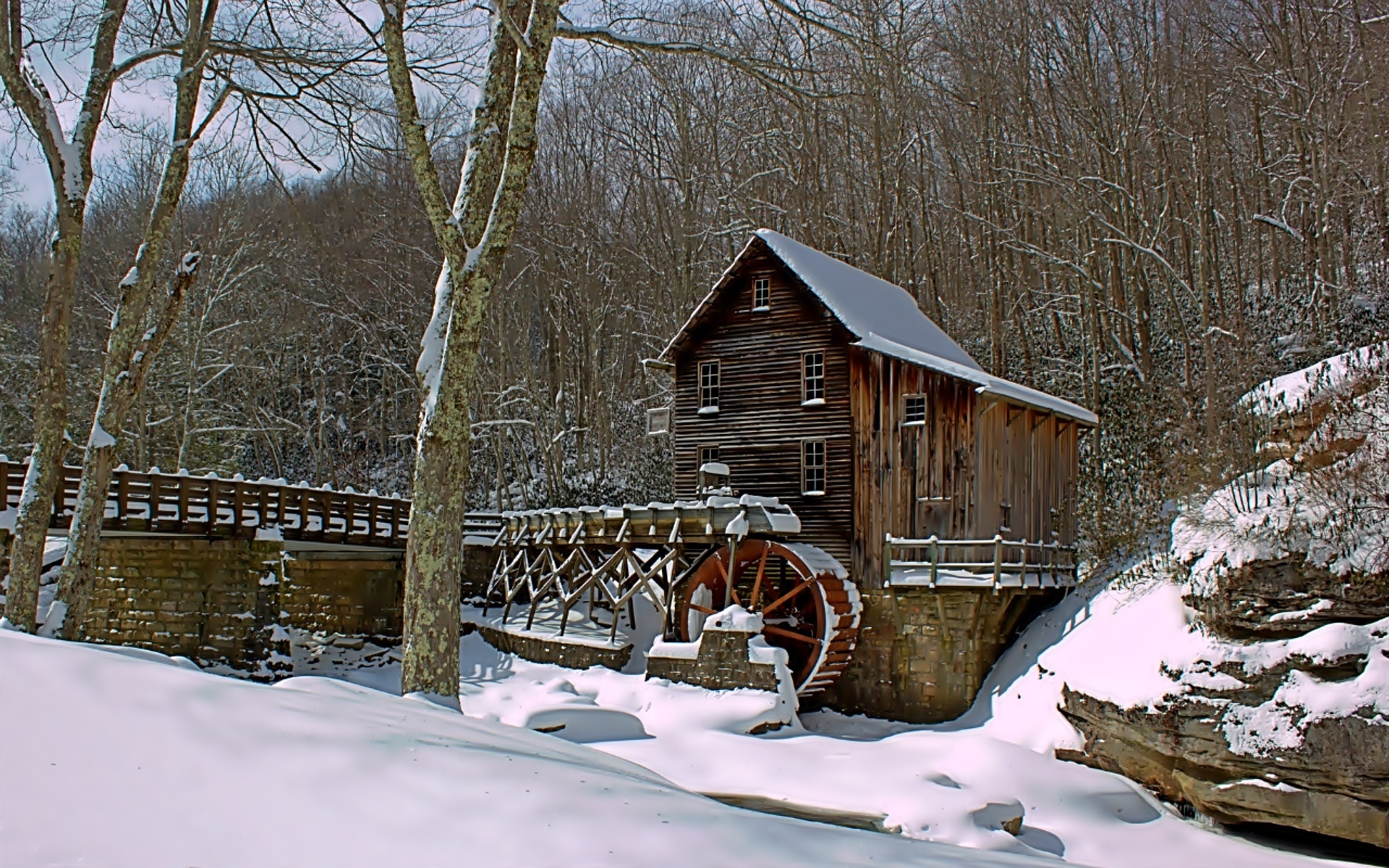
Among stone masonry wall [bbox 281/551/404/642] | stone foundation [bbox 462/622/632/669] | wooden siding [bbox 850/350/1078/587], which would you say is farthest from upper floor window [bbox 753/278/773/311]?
stone masonry wall [bbox 281/551/404/642]

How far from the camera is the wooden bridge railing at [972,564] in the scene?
664 inches

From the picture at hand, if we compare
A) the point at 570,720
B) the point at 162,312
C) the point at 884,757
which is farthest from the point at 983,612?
the point at 162,312

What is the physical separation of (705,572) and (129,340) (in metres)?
10.9

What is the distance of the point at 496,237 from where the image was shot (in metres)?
8.40

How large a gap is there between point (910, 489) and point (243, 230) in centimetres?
2435

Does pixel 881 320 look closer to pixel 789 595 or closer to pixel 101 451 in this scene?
pixel 789 595

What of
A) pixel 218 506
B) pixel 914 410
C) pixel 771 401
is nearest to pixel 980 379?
pixel 914 410

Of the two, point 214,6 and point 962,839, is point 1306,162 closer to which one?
point 962,839

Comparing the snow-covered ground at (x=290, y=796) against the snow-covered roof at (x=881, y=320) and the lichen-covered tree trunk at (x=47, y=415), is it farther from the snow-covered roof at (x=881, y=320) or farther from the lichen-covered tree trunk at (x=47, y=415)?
the snow-covered roof at (x=881, y=320)

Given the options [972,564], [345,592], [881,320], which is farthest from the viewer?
[345,592]

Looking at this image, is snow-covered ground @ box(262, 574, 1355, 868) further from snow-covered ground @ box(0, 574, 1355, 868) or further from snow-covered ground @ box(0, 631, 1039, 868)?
snow-covered ground @ box(0, 631, 1039, 868)

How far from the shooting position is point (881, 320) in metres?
20.4

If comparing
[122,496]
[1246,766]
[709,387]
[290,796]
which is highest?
[709,387]

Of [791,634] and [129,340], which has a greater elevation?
[129,340]
